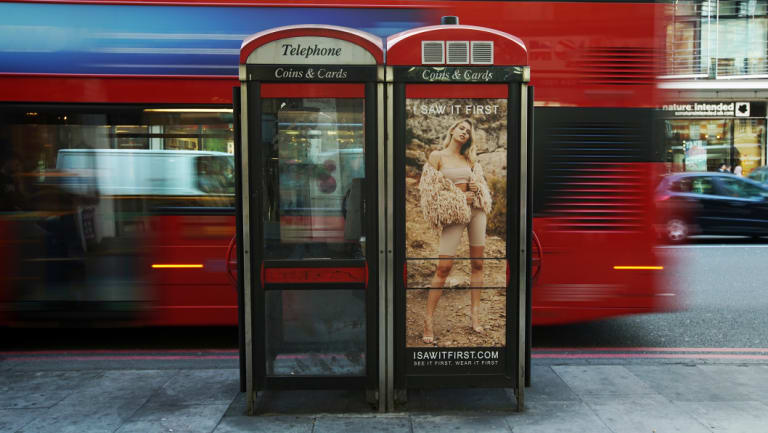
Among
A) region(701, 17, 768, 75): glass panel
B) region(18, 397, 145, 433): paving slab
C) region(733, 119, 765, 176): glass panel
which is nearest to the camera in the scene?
region(18, 397, 145, 433): paving slab

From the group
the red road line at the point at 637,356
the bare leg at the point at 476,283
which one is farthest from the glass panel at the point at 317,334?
the red road line at the point at 637,356

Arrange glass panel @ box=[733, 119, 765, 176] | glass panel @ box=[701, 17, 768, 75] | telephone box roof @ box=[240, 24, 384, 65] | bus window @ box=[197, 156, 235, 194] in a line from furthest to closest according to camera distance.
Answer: glass panel @ box=[733, 119, 765, 176] → glass panel @ box=[701, 17, 768, 75] → bus window @ box=[197, 156, 235, 194] → telephone box roof @ box=[240, 24, 384, 65]

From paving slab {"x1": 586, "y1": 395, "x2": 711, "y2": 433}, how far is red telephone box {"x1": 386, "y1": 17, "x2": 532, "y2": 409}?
631 millimetres

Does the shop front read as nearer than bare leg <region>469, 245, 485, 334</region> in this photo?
No

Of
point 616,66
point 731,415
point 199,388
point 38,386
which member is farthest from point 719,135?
point 38,386

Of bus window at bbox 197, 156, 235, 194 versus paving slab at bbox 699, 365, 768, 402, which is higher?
bus window at bbox 197, 156, 235, 194

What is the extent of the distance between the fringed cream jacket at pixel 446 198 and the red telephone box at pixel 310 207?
338 millimetres

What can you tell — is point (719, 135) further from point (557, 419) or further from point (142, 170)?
point (142, 170)

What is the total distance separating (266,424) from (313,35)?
2613 mm

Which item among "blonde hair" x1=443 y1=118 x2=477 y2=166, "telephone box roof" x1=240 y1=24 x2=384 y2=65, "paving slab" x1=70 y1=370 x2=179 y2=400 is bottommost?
"paving slab" x1=70 y1=370 x2=179 y2=400

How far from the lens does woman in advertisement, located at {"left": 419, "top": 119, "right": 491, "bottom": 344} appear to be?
4289mm

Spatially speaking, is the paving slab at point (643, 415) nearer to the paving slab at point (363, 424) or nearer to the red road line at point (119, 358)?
the paving slab at point (363, 424)

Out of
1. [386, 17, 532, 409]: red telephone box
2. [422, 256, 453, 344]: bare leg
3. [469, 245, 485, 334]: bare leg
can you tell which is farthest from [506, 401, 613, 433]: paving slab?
[422, 256, 453, 344]: bare leg

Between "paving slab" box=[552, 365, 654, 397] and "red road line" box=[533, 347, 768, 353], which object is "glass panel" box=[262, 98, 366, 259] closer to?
"paving slab" box=[552, 365, 654, 397]
